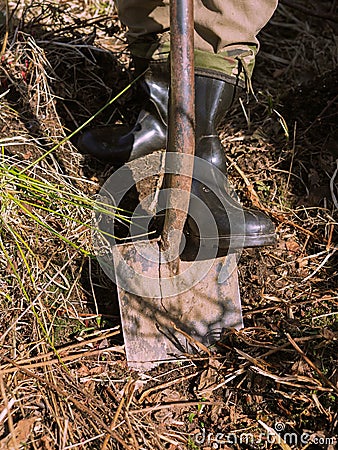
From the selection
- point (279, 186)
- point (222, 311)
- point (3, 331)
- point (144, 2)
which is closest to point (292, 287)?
point (222, 311)

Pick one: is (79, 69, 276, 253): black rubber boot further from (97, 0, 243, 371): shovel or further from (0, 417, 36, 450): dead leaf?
(0, 417, 36, 450): dead leaf

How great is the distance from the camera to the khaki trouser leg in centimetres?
176

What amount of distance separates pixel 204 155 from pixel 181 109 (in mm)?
361

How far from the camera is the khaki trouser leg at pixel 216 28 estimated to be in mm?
1756

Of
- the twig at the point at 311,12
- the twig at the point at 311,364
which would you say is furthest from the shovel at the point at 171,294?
the twig at the point at 311,12

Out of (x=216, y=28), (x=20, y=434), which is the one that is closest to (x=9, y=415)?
(x=20, y=434)

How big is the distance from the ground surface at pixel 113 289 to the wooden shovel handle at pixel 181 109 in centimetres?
26

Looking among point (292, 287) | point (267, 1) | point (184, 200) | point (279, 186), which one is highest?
point (267, 1)

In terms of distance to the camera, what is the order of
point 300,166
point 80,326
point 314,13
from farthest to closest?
point 314,13 → point 300,166 → point 80,326

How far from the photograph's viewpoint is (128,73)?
231cm

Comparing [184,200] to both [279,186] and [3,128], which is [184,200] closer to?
[279,186]

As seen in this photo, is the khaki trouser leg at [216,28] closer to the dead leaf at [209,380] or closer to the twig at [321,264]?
the twig at [321,264]

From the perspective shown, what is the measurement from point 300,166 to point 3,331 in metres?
1.10

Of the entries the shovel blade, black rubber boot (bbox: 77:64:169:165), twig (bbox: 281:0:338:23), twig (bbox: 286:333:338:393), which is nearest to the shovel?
the shovel blade
